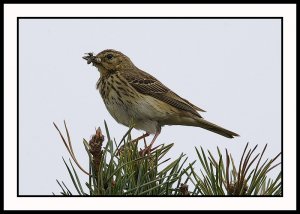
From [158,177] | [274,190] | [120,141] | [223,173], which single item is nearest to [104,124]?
[120,141]

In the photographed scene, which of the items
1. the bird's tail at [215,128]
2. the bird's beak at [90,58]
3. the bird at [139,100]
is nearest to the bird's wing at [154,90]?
the bird at [139,100]

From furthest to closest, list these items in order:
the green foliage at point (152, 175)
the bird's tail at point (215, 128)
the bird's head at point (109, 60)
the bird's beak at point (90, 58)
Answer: the bird's tail at point (215, 128)
the bird's head at point (109, 60)
the bird's beak at point (90, 58)
the green foliage at point (152, 175)

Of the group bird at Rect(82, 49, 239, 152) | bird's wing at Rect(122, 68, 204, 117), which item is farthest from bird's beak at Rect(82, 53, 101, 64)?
bird's wing at Rect(122, 68, 204, 117)

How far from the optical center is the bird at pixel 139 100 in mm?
6938

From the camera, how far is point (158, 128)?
719 cm

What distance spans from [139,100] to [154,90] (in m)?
0.50

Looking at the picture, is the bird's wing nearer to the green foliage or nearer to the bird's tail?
the bird's tail

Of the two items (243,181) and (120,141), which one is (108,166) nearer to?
(120,141)

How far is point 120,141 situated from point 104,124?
0.27 m

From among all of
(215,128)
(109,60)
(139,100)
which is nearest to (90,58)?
(109,60)

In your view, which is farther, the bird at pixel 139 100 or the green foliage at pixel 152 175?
the bird at pixel 139 100

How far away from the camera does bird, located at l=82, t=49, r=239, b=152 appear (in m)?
6.94

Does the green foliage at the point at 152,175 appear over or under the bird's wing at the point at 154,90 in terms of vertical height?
under

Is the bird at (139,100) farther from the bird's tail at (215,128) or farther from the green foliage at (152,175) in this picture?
the green foliage at (152,175)
